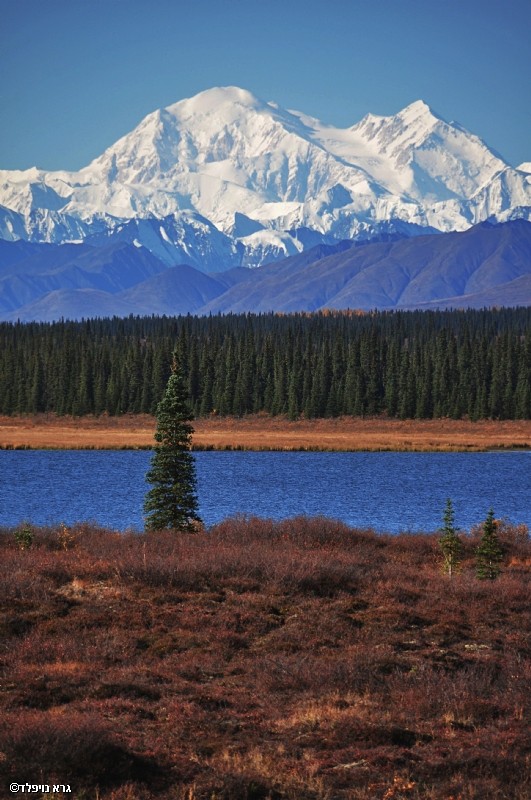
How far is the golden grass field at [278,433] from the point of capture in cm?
11956

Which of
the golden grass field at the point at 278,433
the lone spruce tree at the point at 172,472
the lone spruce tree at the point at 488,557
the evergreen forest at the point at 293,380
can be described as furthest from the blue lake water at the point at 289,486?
the evergreen forest at the point at 293,380

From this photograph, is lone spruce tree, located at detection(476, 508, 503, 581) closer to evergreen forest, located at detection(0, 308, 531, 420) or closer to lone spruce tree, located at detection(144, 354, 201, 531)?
lone spruce tree, located at detection(144, 354, 201, 531)

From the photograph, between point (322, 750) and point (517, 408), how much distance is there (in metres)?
149

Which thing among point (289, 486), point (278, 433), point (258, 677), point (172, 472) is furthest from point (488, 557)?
point (278, 433)

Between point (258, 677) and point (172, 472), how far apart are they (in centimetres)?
2290

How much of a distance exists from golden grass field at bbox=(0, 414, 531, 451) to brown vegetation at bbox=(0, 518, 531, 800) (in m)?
91.3

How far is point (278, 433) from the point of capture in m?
145

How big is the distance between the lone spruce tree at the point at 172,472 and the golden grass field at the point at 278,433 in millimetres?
73870

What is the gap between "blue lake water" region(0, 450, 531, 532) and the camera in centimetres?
5953

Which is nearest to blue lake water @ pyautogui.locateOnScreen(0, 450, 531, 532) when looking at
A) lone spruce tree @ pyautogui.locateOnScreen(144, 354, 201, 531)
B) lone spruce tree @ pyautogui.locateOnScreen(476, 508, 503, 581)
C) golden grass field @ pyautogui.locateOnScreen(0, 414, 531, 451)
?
golden grass field @ pyautogui.locateOnScreen(0, 414, 531, 451)

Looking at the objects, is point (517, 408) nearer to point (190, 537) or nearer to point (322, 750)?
point (190, 537)

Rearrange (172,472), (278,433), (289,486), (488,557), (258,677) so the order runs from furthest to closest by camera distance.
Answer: (278,433) < (289,486) < (172,472) < (488,557) < (258,677)

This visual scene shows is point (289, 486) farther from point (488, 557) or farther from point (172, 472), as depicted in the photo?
Result: point (488, 557)

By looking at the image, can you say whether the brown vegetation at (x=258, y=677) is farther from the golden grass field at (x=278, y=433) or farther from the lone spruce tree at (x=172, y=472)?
the golden grass field at (x=278, y=433)
